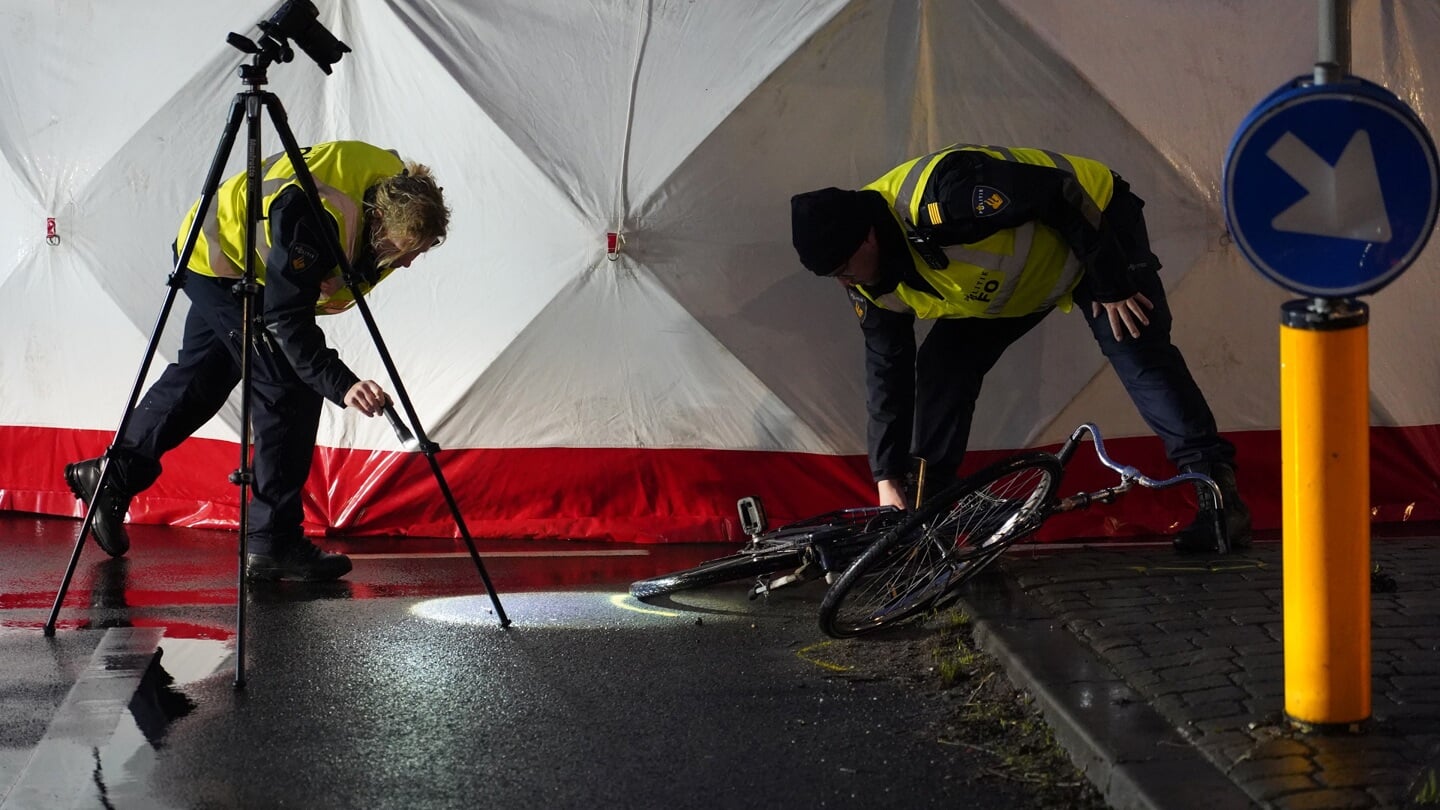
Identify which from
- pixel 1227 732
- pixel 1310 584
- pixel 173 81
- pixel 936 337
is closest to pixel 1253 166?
pixel 1310 584

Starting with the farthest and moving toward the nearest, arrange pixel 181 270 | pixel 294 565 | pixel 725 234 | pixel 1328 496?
pixel 725 234
pixel 294 565
pixel 181 270
pixel 1328 496

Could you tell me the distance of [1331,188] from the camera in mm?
3281

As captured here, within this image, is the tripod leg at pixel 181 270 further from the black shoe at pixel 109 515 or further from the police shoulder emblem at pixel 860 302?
the police shoulder emblem at pixel 860 302

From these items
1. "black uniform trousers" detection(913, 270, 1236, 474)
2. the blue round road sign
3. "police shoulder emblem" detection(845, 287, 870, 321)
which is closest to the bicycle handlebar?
"black uniform trousers" detection(913, 270, 1236, 474)

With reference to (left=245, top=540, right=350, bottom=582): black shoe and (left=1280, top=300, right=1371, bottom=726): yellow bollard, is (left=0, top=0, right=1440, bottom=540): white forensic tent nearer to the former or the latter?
(left=245, top=540, right=350, bottom=582): black shoe

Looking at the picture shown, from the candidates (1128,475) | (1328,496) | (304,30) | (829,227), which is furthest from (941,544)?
(304,30)

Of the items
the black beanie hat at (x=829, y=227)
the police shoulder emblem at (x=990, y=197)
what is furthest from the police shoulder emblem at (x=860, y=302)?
the police shoulder emblem at (x=990, y=197)

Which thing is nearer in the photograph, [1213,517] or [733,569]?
[733,569]

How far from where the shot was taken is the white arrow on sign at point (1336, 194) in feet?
10.7

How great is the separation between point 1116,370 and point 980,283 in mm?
700

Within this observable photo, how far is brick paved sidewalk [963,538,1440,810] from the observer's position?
3.27 meters

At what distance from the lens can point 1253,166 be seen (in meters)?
3.31

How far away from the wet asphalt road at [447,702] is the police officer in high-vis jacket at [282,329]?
33 centimetres

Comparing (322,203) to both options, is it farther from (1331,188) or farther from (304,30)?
(1331,188)
